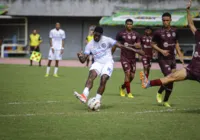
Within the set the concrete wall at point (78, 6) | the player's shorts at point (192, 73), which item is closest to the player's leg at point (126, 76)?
the player's shorts at point (192, 73)

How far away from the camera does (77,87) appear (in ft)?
62.7

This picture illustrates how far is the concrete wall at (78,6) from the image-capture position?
45.0 m

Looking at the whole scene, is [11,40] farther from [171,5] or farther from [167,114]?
[167,114]

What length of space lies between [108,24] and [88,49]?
99.3 ft

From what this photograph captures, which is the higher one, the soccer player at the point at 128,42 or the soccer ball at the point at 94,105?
the soccer player at the point at 128,42

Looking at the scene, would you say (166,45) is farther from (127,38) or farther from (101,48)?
(127,38)

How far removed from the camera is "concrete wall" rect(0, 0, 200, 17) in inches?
1773

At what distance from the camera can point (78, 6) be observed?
152 ft

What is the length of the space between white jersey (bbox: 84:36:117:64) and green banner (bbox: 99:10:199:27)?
92.2ft

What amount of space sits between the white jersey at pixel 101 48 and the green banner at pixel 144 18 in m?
28.1

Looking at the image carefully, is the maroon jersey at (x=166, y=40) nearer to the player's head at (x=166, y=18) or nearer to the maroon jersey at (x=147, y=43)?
the player's head at (x=166, y=18)

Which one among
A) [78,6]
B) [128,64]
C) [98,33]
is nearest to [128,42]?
[128,64]

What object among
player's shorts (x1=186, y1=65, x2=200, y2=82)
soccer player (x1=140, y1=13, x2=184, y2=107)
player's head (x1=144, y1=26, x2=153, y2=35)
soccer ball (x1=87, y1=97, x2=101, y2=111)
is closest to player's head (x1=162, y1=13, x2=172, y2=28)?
soccer player (x1=140, y1=13, x2=184, y2=107)

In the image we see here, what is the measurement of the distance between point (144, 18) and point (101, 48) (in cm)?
3007
